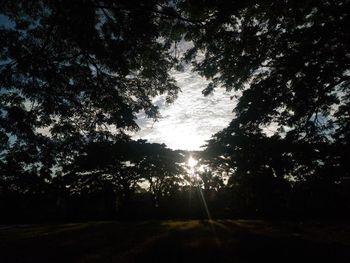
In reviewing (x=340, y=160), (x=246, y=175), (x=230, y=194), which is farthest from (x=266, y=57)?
(x=230, y=194)

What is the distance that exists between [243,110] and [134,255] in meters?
7.09

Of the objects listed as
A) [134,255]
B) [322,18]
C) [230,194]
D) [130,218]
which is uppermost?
[322,18]

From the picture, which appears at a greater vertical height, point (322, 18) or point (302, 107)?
point (322, 18)

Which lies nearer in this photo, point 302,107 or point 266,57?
point 266,57

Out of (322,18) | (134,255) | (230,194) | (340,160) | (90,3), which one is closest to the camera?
(90,3)

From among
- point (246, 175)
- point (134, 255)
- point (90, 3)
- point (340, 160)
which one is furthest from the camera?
point (246, 175)

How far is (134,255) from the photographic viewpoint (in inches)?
298

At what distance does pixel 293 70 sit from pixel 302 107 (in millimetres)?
2037

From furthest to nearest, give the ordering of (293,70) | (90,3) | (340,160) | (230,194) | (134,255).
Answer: (230,194)
(340,160)
(293,70)
(134,255)
(90,3)

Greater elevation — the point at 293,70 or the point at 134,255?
the point at 293,70

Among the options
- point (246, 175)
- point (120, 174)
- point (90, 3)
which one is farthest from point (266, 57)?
point (120, 174)

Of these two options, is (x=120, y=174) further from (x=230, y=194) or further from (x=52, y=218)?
(x=230, y=194)

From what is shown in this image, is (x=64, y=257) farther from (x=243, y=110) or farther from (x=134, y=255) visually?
(x=243, y=110)

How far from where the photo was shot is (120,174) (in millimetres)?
33469
